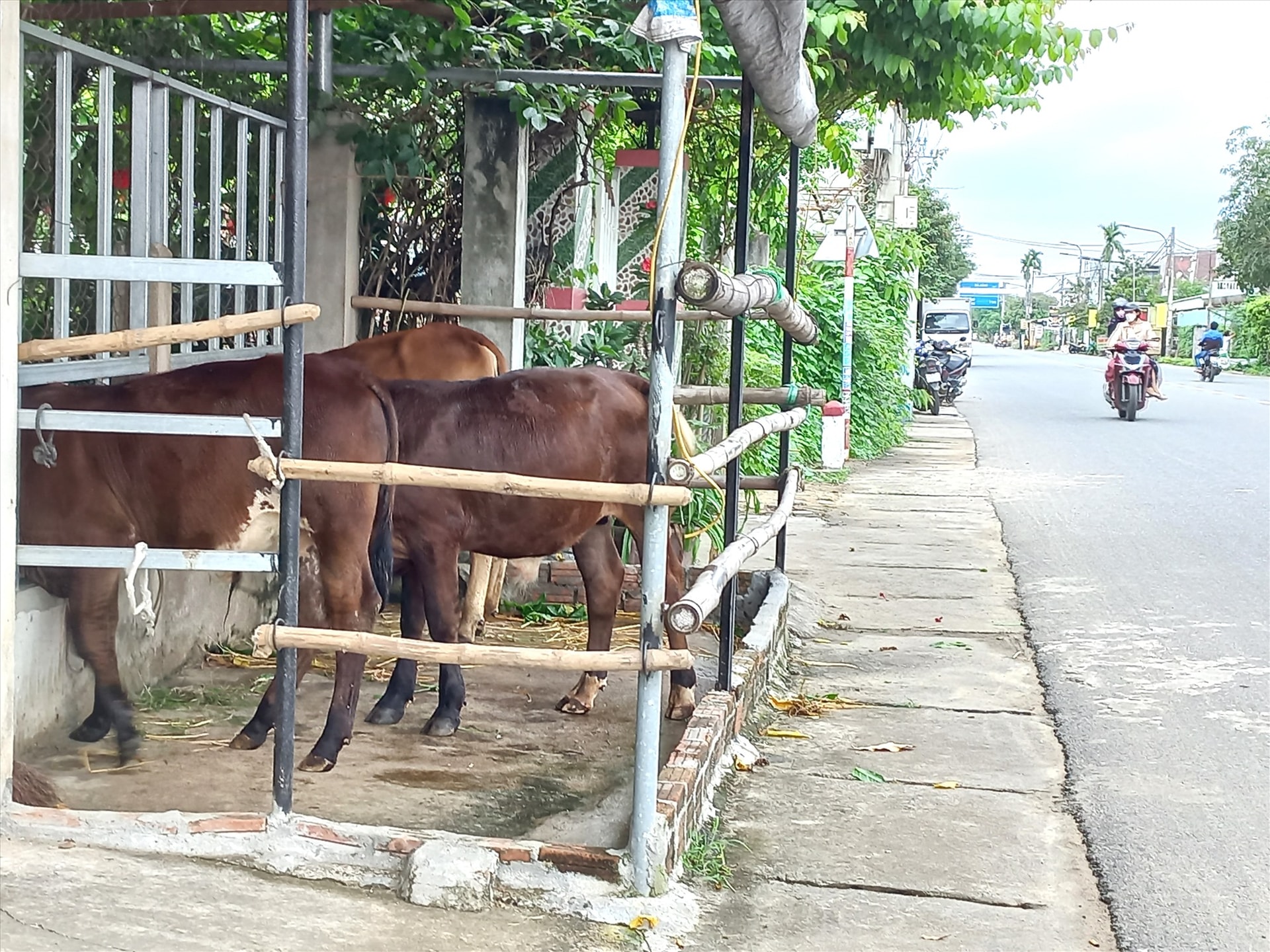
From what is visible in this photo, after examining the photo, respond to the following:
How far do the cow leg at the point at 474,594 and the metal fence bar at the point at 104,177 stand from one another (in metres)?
1.95

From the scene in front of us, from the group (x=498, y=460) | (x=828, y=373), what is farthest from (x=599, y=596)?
(x=828, y=373)

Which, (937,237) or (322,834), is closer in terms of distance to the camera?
(322,834)

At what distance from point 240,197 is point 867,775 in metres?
3.86

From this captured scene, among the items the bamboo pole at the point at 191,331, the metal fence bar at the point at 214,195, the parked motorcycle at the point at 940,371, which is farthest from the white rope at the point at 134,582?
the parked motorcycle at the point at 940,371

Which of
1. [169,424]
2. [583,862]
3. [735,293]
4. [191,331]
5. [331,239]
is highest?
[331,239]

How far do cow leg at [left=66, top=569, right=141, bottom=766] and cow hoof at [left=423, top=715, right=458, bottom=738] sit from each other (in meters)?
1.05

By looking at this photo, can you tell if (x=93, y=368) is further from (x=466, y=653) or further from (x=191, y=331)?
(x=466, y=653)

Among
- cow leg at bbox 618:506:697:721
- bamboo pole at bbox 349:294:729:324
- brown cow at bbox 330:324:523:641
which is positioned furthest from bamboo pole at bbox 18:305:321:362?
bamboo pole at bbox 349:294:729:324

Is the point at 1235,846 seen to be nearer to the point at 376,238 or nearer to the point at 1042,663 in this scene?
the point at 1042,663

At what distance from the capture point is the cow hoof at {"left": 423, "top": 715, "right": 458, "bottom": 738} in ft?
17.0

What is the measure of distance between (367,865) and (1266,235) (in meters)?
48.8

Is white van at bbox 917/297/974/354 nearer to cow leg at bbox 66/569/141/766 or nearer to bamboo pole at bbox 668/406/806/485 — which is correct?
bamboo pole at bbox 668/406/806/485

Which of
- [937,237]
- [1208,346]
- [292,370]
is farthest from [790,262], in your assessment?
[937,237]

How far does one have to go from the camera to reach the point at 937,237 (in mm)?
44438
